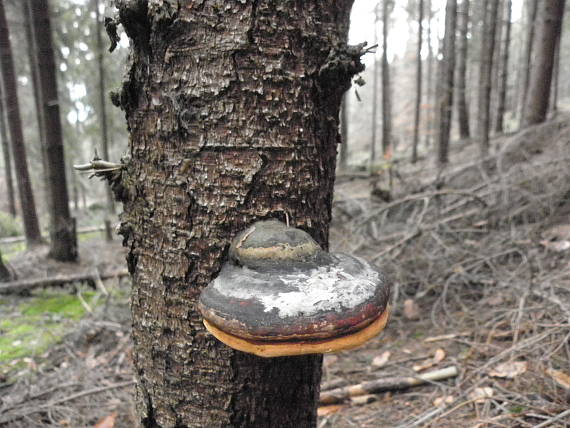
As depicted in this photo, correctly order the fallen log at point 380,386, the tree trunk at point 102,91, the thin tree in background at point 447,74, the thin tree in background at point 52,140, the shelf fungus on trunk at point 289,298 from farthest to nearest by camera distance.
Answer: the thin tree in background at point 447,74 < the tree trunk at point 102,91 < the thin tree in background at point 52,140 < the fallen log at point 380,386 < the shelf fungus on trunk at point 289,298

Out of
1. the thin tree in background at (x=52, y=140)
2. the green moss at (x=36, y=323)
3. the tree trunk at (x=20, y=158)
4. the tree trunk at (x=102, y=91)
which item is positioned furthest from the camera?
the tree trunk at (x=102, y=91)

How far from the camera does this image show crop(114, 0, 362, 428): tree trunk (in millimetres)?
1097

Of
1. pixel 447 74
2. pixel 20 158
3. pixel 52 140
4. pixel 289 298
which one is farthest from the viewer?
pixel 447 74

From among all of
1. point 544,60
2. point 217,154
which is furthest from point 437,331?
point 544,60

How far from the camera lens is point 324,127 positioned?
125 cm

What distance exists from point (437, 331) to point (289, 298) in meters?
3.09

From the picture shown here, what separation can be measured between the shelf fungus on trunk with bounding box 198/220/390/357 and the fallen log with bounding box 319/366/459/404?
6.55ft

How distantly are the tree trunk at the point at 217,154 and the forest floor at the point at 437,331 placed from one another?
163 centimetres

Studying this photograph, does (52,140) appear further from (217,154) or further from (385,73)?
(385,73)

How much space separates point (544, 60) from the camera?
7199 millimetres

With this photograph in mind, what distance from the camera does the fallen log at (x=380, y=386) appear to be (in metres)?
2.71

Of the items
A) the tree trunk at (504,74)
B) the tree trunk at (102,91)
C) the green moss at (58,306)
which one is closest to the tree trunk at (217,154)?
the green moss at (58,306)

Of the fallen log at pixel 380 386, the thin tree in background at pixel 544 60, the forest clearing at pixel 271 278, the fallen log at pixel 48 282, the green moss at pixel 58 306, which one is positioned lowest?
the green moss at pixel 58 306

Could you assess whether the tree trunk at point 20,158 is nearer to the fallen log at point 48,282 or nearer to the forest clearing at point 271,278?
the fallen log at point 48,282
